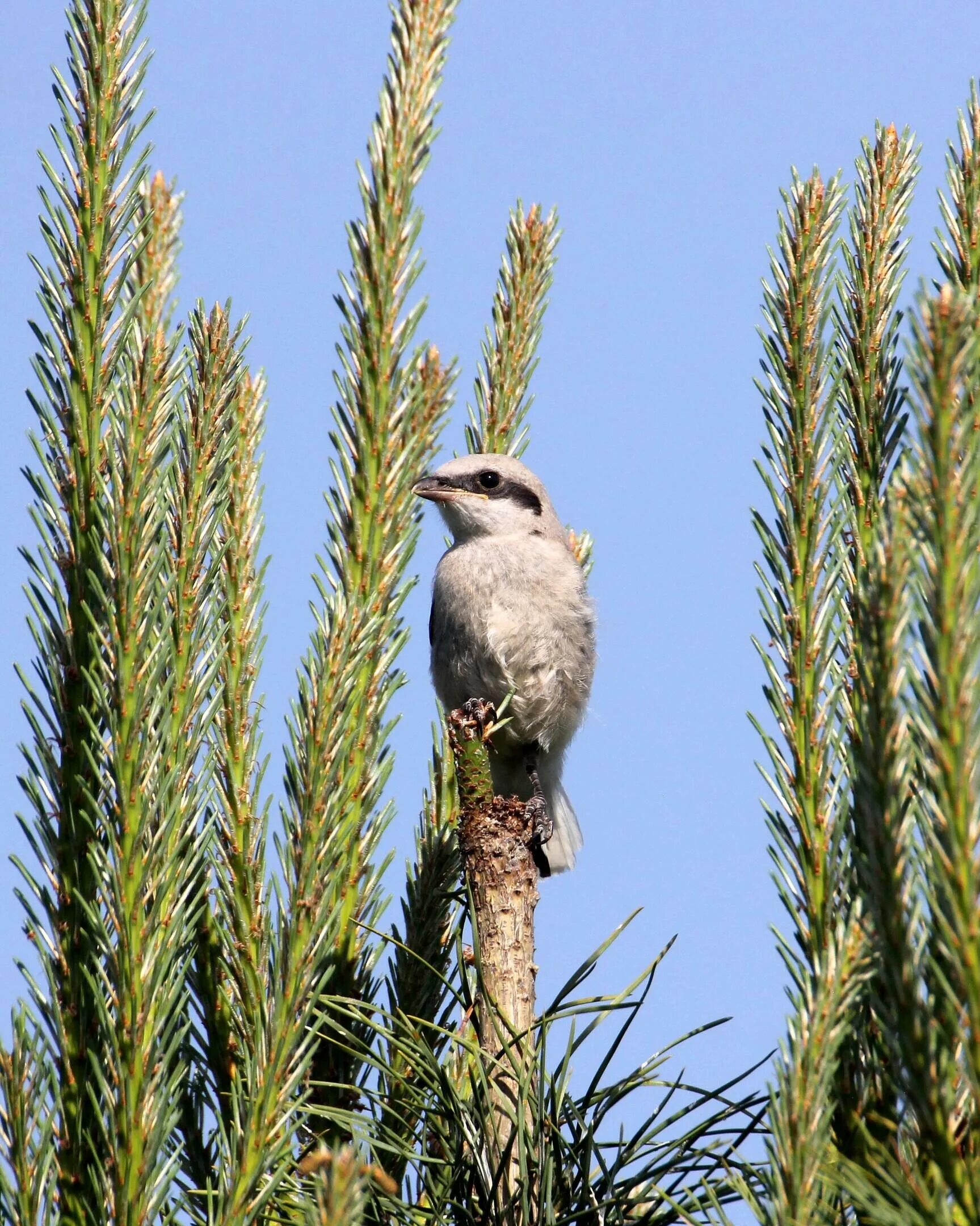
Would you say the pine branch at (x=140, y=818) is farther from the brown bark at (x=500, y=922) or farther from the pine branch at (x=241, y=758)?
the brown bark at (x=500, y=922)

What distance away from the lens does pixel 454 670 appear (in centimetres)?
440

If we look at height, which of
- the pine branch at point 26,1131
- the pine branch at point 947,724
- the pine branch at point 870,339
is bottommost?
the pine branch at point 26,1131

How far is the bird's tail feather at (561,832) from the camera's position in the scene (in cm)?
505

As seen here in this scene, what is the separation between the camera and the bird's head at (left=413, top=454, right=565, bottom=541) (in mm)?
4457

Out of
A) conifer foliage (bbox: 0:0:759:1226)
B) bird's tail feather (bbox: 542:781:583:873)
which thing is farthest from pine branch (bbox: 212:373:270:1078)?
bird's tail feather (bbox: 542:781:583:873)

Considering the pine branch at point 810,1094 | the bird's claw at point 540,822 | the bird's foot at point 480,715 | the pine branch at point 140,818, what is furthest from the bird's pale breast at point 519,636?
the pine branch at point 810,1094

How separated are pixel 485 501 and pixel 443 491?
19cm

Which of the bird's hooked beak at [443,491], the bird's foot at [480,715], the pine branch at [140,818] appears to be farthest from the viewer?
the bird's hooked beak at [443,491]

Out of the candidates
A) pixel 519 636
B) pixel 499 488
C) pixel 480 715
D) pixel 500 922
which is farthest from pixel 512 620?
pixel 500 922

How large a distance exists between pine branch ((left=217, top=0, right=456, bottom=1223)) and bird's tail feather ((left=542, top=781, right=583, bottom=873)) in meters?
2.62

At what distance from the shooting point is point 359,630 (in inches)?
85.2

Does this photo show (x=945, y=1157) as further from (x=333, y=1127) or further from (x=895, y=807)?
(x=333, y=1127)

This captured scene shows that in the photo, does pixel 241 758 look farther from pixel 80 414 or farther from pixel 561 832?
pixel 561 832

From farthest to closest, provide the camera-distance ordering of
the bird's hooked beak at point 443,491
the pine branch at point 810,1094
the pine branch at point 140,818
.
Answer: the bird's hooked beak at point 443,491 < the pine branch at point 140,818 < the pine branch at point 810,1094
